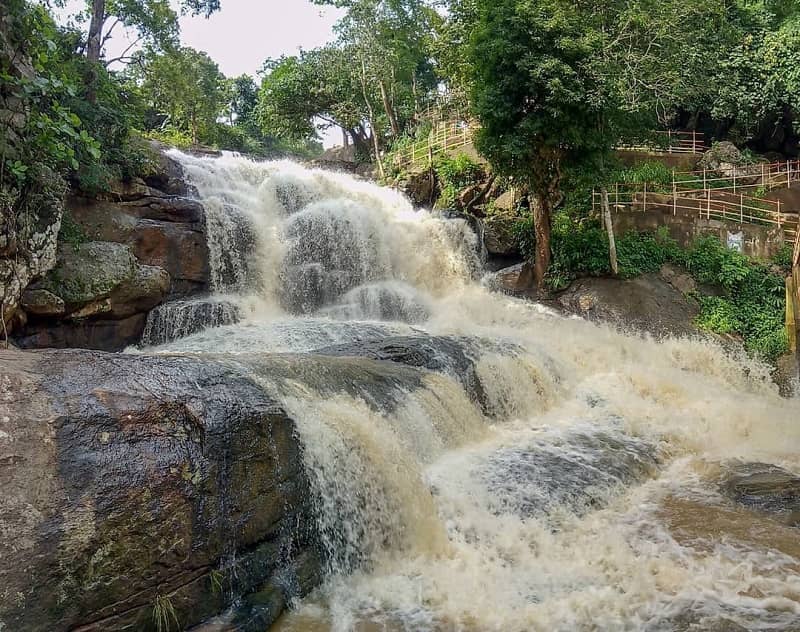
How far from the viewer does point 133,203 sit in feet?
43.5

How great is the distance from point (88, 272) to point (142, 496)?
7.83m

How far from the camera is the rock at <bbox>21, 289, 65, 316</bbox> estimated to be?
359 inches

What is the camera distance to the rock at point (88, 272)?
31.9 ft

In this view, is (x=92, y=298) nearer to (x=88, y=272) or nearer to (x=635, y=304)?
(x=88, y=272)

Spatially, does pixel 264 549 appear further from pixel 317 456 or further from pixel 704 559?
pixel 704 559

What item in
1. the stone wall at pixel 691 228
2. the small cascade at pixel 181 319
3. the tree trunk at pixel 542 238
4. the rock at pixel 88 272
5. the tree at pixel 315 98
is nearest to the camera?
the rock at pixel 88 272

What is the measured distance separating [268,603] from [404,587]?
1087mm

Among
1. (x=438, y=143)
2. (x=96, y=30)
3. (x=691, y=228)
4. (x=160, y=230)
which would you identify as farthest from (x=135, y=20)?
(x=691, y=228)

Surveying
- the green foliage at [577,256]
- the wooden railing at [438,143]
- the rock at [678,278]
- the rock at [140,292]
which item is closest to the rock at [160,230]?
the rock at [140,292]

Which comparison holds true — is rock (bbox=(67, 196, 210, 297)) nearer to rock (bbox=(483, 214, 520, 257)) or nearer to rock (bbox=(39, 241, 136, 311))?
rock (bbox=(39, 241, 136, 311))

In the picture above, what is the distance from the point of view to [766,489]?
6.34 metres

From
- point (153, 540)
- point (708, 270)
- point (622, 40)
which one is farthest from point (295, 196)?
point (153, 540)

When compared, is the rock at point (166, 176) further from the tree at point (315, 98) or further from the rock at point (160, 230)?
the tree at point (315, 98)

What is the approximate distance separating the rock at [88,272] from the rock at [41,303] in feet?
0.70
